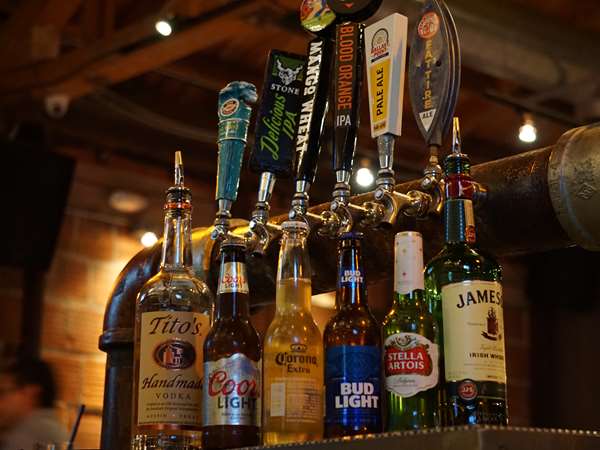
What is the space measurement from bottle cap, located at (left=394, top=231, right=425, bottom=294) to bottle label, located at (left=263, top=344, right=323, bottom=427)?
12cm

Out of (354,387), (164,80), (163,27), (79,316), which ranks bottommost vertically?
(354,387)

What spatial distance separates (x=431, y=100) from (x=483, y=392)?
351 mm

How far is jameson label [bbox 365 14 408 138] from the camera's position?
1206 millimetres

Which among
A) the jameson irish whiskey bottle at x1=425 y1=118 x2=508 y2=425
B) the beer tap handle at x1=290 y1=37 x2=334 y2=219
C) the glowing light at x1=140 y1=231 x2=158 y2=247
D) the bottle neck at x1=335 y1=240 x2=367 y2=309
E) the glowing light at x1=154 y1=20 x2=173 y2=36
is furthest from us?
the glowing light at x1=140 y1=231 x2=158 y2=247

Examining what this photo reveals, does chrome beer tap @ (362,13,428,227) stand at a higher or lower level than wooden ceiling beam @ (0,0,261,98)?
lower

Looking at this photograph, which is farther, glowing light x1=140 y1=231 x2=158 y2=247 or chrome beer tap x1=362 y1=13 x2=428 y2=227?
glowing light x1=140 y1=231 x2=158 y2=247

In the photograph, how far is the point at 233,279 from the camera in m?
1.23

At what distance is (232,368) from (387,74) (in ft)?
1.19

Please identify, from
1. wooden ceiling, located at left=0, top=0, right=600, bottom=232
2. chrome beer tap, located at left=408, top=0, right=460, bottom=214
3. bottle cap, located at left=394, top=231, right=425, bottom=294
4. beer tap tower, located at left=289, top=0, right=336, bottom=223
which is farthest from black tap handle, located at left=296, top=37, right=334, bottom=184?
wooden ceiling, located at left=0, top=0, right=600, bottom=232

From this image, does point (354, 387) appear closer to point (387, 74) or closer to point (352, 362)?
point (352, 362)

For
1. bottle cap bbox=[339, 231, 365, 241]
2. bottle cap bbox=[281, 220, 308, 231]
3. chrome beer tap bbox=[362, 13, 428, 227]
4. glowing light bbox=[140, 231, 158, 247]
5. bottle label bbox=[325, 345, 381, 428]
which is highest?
glowing light bbox=[140, 231, 158, 247]

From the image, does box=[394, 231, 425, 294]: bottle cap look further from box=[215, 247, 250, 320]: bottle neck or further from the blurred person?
the blurred person

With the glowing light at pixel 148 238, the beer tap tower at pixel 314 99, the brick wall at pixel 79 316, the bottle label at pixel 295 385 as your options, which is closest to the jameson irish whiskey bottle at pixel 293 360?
the bottle label at pixel 295 385

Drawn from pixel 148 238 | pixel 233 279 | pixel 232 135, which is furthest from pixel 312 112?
pixel 148 238
